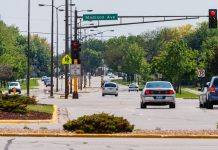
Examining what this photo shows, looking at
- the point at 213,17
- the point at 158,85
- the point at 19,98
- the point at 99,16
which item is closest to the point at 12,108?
the point at 19,98

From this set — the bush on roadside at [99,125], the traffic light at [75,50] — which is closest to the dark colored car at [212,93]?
the traffic light at [75,50]

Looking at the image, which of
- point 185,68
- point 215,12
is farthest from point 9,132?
point 185,68

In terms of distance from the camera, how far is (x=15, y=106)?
31.9m

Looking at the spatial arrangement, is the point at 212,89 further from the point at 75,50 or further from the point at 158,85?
the point at 75,50

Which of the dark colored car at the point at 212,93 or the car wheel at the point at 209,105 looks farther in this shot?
the car wheel at the point at 209,105

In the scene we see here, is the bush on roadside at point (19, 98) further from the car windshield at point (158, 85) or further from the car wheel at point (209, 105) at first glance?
the car wheel at point (209, 105)
